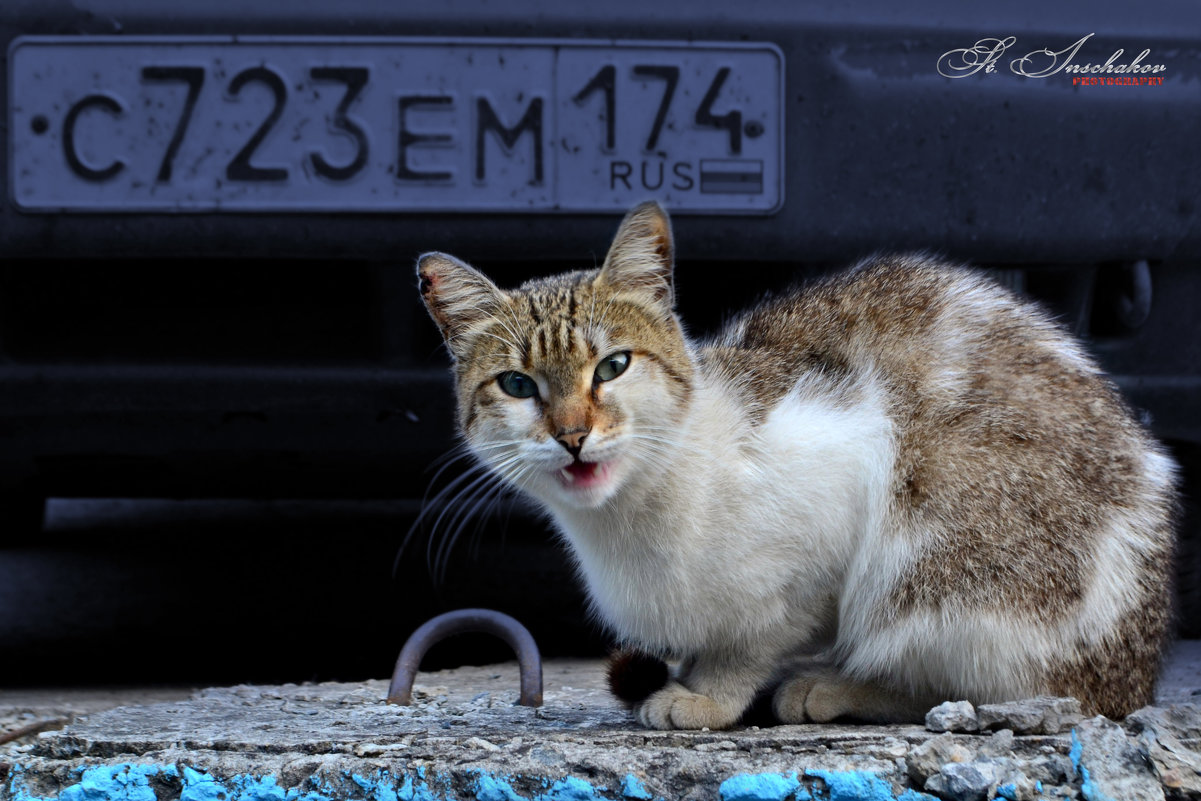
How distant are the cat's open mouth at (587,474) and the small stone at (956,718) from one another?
57cm

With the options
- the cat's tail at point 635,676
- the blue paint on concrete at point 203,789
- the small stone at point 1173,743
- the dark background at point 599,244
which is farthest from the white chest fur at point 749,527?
the dark background at point 599,244

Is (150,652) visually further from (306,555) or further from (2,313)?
(306,555)

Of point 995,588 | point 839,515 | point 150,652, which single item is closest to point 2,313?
point 150,652

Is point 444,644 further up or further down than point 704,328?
further down

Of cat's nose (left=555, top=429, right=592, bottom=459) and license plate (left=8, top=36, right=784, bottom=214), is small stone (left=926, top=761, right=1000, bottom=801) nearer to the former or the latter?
cat's nose (left=555, top=429, right=592, bottom=459)

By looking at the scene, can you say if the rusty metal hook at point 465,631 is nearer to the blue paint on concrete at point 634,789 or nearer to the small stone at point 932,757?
the blue paint on concrete at point 634,789

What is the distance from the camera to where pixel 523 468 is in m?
2.06

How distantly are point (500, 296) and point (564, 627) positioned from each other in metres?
1.81

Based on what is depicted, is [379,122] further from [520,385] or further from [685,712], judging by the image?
[685,712]

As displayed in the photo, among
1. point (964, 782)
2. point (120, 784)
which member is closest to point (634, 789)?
point (964, 782)

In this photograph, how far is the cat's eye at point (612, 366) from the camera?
2.10 m

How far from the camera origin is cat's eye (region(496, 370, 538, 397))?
2.10 meters

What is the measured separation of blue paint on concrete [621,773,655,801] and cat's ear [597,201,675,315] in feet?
2.42

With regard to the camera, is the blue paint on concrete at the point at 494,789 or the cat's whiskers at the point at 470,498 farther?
the cat's whiskers at the point at 470,498
